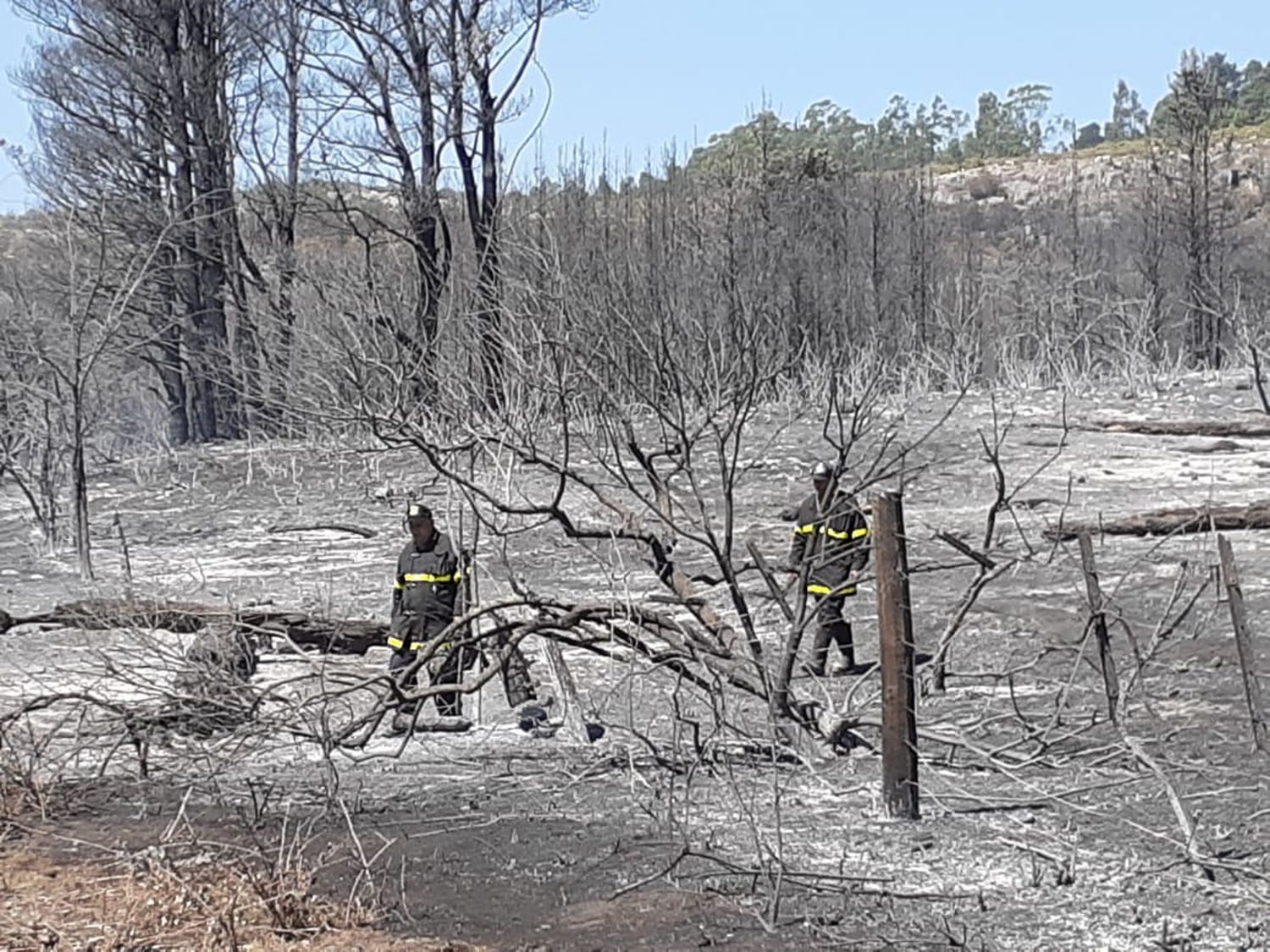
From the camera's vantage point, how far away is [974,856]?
24.1 feet

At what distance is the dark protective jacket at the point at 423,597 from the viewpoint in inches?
432

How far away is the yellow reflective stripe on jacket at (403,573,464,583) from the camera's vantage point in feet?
36.2

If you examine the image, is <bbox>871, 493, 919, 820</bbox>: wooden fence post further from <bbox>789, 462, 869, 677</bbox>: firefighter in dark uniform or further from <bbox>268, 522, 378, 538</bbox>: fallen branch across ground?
<bbox>268, 522, 378, 538</bbox>: fallen branch across ground

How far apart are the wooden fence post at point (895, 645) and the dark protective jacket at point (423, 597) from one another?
4.20m

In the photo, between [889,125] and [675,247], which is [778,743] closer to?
[675,247]

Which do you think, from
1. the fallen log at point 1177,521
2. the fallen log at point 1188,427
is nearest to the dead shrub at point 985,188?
the fallen log at point 1188,427

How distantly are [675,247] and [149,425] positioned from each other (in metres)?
12.0

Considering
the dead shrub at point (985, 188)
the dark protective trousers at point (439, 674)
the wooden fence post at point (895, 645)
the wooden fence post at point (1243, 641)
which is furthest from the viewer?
the dead shrub at point (985, 188)

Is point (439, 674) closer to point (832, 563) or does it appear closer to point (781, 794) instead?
point (781, 794)

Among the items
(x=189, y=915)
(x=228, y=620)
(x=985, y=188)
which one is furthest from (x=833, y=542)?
(x=985, y=188)

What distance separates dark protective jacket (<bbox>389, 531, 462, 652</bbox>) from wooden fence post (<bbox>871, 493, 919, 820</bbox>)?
420cm

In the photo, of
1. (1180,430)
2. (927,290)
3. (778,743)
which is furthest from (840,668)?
(927,290)

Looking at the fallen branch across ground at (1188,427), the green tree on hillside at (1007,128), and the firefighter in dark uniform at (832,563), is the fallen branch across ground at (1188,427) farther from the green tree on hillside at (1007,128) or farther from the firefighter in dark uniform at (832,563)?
the green tree on hillside at (1007,128)

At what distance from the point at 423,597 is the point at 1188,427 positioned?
15129 millimetres
